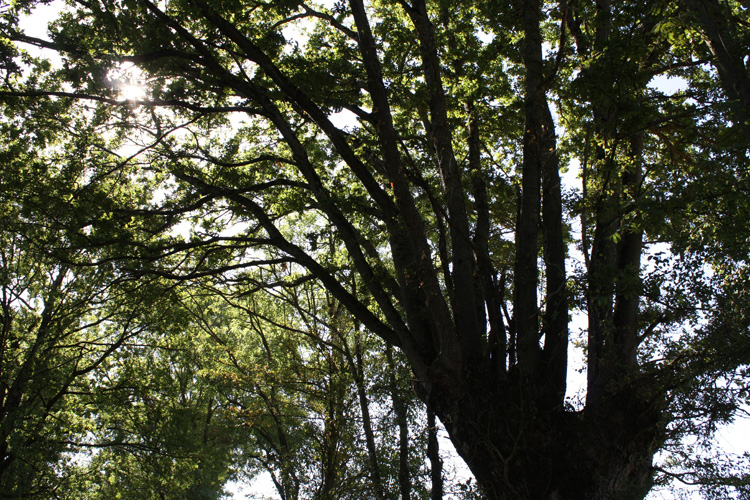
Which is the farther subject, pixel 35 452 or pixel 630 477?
pixel 35 452

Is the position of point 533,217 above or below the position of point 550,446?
above

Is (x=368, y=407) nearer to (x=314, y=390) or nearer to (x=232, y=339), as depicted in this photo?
(x=314, y=390)

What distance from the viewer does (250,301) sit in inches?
643

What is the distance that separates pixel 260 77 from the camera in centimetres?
859

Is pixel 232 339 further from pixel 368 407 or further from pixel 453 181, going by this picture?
pixel 453 181

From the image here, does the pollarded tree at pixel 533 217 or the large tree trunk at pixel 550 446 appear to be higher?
the pollarded tree at pixel 533 217

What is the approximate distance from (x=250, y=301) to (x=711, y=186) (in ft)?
45.7

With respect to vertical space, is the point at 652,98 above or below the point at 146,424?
above

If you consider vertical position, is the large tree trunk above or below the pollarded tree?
below

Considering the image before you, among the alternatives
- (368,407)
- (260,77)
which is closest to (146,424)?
(368,407)

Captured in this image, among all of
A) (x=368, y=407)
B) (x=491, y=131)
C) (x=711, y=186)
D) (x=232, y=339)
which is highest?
(x=232, y=339)

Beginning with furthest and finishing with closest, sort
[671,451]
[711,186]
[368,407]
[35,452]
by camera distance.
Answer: [368,407] < [35,452] < [671,451] < [711,186]

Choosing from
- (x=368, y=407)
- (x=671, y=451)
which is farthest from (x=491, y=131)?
(x=368, y=407)

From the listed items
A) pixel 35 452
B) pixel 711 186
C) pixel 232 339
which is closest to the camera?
pixel 711 186
